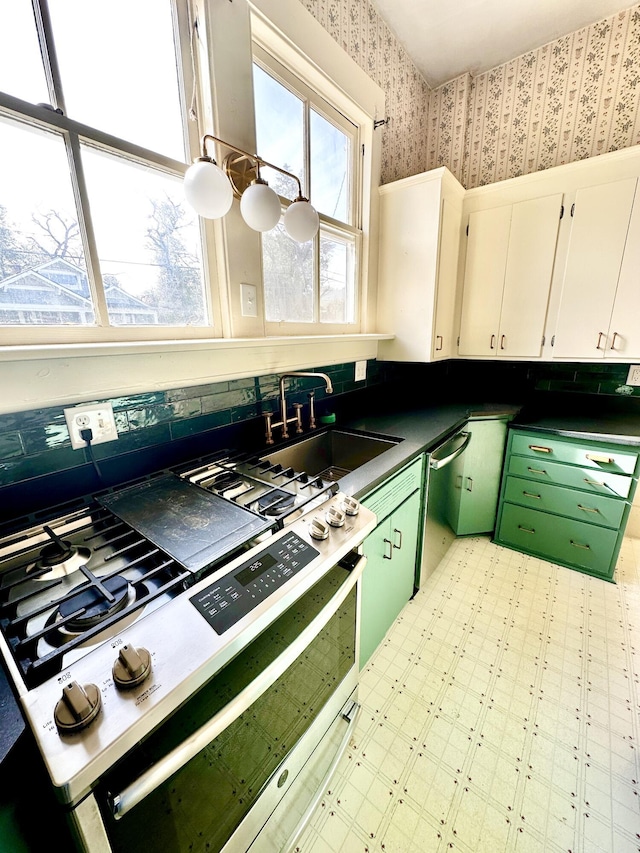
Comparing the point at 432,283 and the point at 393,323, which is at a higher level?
the point at 432,283

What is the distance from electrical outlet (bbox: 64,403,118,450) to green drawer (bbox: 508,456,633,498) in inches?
81.0

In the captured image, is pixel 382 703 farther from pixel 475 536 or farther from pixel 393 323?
pixel 393 323

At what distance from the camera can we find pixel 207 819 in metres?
0.62

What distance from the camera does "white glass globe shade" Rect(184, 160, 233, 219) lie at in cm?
91

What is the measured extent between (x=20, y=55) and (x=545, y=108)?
262cm

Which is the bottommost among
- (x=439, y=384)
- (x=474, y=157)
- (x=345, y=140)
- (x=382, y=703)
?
(x=382, y=703)

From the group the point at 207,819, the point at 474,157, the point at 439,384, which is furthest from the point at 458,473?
Answer: the point at 474,157

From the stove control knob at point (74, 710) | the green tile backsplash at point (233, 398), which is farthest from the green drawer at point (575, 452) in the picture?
the stove control knob at point (74, 710)

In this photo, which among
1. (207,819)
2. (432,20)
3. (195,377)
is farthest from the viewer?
(432,20)

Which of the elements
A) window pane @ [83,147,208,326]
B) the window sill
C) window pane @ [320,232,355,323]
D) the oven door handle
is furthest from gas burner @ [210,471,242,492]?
window pane @ [320,232,355,323]

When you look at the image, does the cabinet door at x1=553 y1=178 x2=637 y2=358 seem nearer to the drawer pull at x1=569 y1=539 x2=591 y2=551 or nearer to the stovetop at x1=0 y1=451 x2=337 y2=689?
the drawer pull at x1=569 y1=539 x2=591 y2=551

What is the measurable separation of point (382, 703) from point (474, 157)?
3151 millimetres

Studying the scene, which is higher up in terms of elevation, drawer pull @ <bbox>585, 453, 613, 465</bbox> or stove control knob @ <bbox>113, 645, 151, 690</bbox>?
stove control knob @ <bbox>113, 645, 151, 690</bbox>

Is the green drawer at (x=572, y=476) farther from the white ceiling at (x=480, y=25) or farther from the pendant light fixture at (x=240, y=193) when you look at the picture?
the white ceiling at (x=480, y=25)
